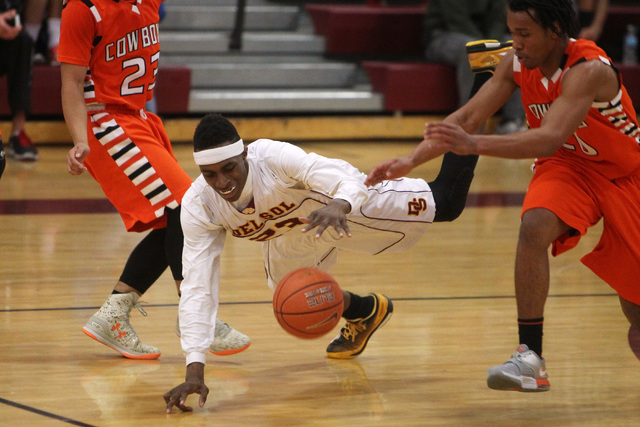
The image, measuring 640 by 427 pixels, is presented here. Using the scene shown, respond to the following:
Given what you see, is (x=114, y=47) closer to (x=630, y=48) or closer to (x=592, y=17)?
(x=592, y=17)

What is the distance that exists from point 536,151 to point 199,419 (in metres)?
1.35

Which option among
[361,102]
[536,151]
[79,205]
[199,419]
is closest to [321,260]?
[199,419]

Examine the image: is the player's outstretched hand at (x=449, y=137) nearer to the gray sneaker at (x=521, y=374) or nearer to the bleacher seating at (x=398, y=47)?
the gray sneaker at (x=521, y=374)

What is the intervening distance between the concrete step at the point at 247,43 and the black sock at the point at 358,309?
6784mm

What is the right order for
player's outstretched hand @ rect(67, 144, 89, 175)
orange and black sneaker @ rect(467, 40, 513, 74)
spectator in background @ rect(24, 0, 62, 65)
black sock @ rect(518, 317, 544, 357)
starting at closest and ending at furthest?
1. black sock @ rect(518, 317, 544, 357)
2. player's outstretched hand @ rect(67, 144, 89, 175)
3. orange and black sneaker @ rect(467, 40, 513, 74)
4. spectator in background @ rect(24, 0, 62, 65)

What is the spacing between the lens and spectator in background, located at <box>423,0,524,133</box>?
9.27 metres

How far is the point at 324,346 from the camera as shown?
12.4 feet

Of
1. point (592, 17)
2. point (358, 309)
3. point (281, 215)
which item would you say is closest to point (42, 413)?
point (281, 215)

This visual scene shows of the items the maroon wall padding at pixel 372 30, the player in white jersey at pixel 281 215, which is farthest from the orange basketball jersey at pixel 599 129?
the maroon wall padding at pixel 372 30

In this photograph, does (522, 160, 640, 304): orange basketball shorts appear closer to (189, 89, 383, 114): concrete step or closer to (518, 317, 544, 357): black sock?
(518, 317, 544, 357): black sock

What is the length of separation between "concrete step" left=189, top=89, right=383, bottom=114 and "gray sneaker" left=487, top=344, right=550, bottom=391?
6650 millimetres

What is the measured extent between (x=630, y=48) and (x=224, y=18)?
447 cm

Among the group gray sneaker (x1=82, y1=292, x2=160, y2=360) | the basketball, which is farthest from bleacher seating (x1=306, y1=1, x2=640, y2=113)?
the basketball

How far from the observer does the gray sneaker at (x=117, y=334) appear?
3596 millimetres
